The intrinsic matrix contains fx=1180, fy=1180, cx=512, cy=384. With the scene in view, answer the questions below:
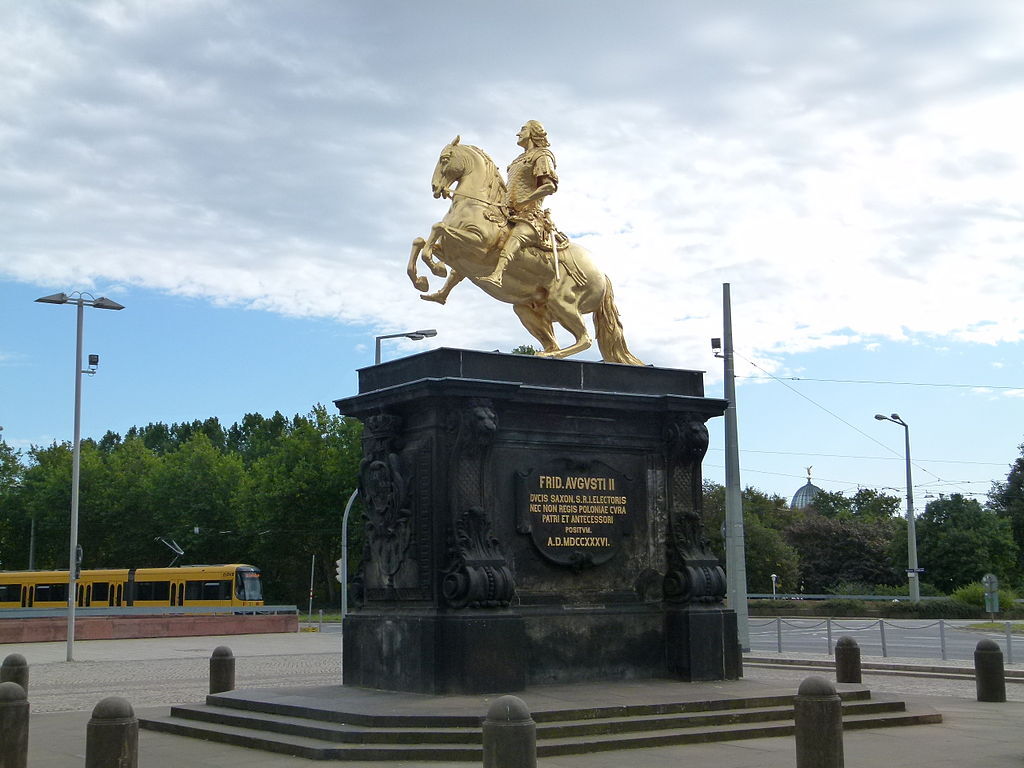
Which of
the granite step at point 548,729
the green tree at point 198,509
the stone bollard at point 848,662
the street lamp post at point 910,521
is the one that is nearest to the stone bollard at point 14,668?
the granite step at point 548,729

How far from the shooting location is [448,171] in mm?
16797

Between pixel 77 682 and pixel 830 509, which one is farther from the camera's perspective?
pixel 830 509

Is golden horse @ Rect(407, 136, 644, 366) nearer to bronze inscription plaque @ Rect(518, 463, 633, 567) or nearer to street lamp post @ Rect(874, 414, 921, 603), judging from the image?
bronze inscription plaque @ Rect(518, 463, 633, 567)

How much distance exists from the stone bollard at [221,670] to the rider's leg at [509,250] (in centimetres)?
633

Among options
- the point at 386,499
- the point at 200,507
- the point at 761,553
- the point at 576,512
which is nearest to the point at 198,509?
the point at 200,507

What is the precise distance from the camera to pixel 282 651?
3456 centimetres

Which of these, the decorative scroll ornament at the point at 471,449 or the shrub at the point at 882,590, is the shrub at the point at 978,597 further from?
the decorative scroll ornament at the point at 471,449

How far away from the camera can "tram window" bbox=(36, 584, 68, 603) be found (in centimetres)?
5450

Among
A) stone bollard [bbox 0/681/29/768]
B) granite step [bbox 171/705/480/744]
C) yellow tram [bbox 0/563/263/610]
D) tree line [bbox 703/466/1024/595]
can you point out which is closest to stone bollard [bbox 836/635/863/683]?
granite step [bbox 171/705/480/744]

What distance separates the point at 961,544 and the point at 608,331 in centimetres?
5178

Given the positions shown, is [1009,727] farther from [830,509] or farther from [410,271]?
[830,509]

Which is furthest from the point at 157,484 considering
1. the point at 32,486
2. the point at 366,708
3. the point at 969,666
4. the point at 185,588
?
the point at 366,708

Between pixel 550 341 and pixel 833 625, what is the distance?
28.4 m

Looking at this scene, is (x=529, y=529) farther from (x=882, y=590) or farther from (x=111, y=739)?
(x=882, y=590)
